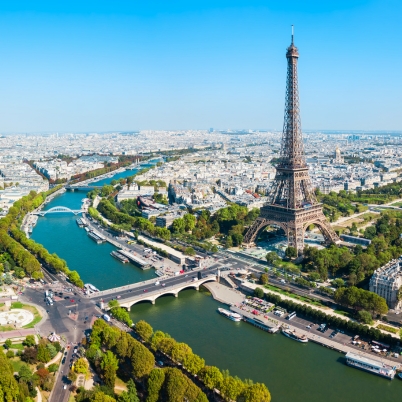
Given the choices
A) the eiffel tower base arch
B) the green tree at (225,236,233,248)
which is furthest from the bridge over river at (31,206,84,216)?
the eiffel tower base arch

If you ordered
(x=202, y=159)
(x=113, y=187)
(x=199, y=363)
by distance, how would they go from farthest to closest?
(x=202, y=159)
(x=113, y=187)
(x=199, y=363)

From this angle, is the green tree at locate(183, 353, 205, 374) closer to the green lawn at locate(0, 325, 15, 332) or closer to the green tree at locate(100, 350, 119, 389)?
the green tree at locate(100, 350, 119, 389)

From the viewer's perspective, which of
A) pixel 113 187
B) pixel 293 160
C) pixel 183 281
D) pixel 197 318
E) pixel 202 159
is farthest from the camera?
pixel 202 159

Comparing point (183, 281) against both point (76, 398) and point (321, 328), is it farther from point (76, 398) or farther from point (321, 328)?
point (76, 398)

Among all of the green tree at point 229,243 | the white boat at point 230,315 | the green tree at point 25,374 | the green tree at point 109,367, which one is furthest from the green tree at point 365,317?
the green tree at point 25,374

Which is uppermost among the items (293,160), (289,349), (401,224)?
(293,160)

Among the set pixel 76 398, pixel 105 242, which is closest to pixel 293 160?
pixel 105 242
